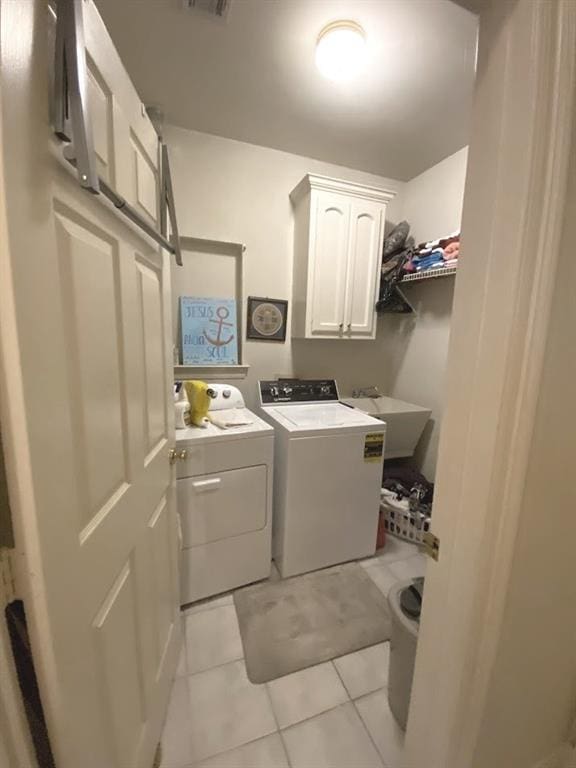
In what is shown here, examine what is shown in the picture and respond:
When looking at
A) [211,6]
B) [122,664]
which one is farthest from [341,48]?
[122,664]

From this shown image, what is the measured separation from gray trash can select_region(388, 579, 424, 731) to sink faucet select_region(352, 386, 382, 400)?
1.72 metres

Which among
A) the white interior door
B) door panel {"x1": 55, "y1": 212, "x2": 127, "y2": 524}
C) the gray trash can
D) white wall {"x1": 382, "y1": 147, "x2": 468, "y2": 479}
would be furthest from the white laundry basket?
door panel {"x1": 55, "y1": 212, "x2": 127, "y2": 524}

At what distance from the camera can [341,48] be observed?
54.0 inches

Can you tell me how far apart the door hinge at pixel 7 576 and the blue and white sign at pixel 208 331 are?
186 cm

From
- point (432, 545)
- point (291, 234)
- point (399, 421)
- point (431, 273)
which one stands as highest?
point (291, 234)

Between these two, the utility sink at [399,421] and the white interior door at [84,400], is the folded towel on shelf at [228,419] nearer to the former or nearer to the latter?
the white interior door at [84,400]

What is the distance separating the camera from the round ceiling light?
1.32m

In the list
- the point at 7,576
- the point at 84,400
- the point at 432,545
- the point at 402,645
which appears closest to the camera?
the point at 7,576

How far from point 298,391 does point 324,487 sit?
0.79 metres

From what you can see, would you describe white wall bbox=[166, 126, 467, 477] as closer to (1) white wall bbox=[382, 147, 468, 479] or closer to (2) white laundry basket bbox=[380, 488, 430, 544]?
(1) white wall bbox=[382, 147, 468, 479]

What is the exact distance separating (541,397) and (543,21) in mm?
634

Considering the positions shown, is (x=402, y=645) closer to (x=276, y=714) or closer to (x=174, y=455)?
(x=276, y=714)

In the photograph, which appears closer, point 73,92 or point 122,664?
point 73,92

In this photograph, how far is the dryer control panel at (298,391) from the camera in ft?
7.59
